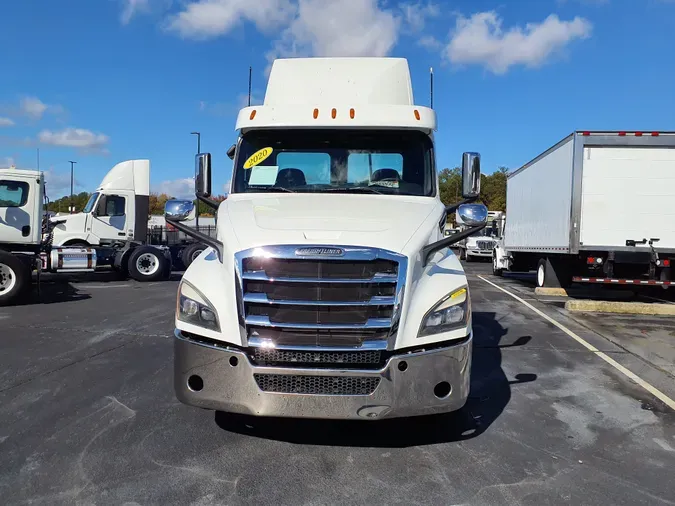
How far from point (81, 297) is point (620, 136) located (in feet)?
39.8

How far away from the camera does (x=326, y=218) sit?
393 centimetres

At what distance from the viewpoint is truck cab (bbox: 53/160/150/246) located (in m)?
16.6

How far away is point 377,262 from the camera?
3510 millimetres

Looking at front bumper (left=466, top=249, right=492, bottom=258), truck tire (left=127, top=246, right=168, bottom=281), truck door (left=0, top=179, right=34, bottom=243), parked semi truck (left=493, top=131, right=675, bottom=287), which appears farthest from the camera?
front bumper (left=466, top=249, right=492, bottom=258)

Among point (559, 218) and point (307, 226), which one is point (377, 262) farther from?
point (559, 218)

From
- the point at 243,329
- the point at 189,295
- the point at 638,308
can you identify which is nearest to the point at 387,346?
the point at 243,329

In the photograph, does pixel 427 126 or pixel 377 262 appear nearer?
pixel 377 262

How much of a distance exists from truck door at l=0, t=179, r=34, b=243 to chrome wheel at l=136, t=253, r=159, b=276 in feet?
13.3

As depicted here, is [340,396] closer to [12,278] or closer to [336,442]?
[336,442]

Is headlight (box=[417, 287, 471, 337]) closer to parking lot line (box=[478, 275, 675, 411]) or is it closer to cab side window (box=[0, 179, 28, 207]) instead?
parking lot line (box=[478, 275, 675, 411])

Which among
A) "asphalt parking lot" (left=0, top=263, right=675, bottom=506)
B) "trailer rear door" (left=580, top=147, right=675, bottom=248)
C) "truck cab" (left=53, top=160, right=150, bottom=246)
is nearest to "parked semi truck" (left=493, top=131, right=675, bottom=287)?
"trailer rear door" (left=580, top=147, right=675, bottom=248)

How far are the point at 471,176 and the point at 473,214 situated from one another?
618mm

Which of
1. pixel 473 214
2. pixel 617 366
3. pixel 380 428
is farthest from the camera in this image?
A: pixel 617 366

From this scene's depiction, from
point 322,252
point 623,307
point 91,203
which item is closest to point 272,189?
point 322,252
